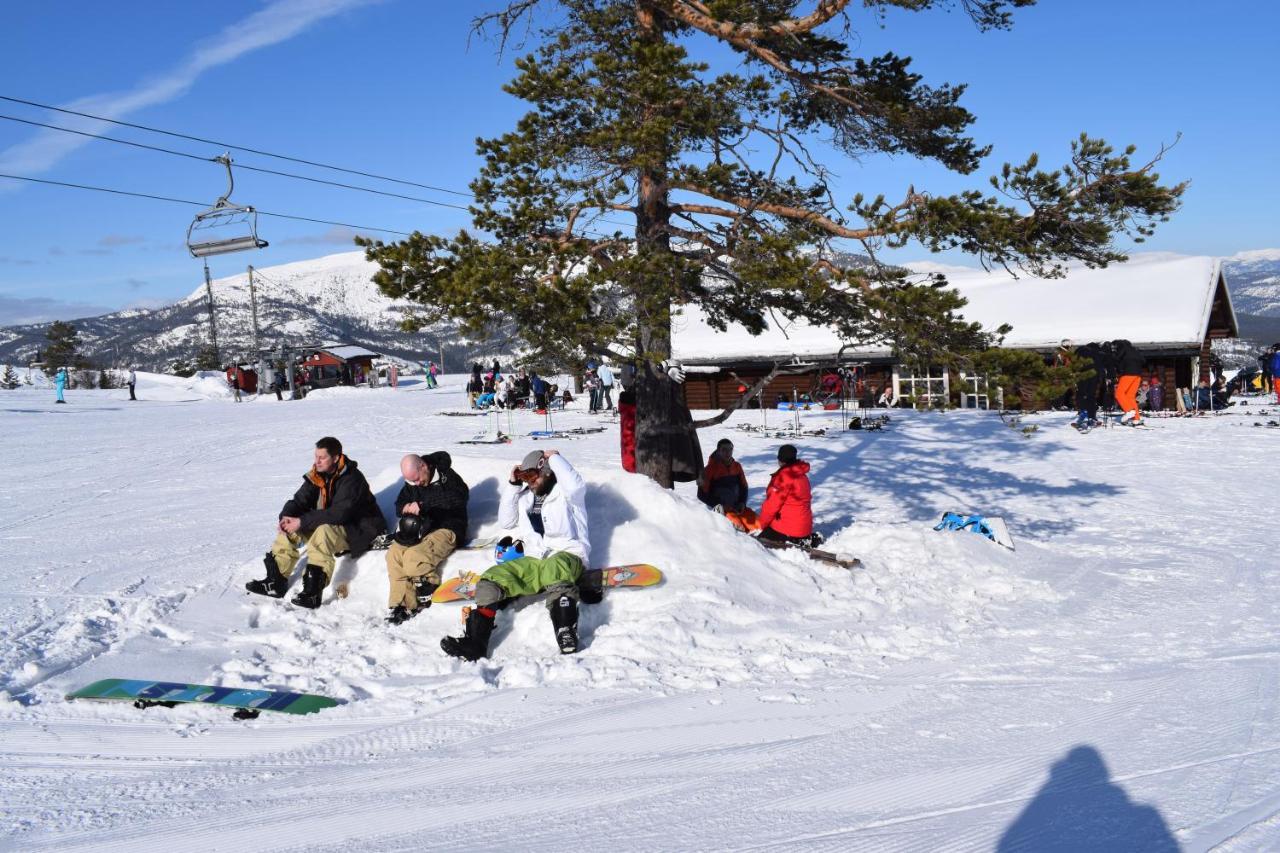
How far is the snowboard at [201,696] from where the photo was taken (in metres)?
5.03

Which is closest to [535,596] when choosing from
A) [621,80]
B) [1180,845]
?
[1180,845]

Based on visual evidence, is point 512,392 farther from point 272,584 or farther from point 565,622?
point 565,622

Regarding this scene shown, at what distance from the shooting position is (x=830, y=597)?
7.67 meters

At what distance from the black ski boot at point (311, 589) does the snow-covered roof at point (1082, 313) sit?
19.8m

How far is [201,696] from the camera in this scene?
16.7 feet

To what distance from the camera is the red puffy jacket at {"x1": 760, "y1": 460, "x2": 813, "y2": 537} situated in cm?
891

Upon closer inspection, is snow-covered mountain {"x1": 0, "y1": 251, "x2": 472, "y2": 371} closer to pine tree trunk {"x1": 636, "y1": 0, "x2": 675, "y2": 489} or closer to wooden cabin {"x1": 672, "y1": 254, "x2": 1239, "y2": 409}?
wooden cabin {"x1": 672, "y1": 254, "x2": 1239, "y2": 409}

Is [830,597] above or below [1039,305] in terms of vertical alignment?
below

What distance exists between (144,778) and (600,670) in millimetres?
2584

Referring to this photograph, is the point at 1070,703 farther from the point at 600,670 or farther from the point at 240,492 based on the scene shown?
the point at 240,492

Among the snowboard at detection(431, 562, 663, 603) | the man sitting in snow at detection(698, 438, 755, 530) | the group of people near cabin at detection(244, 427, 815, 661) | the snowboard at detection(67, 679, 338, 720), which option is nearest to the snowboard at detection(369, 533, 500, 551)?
the group of people near cabin at detection(244, 427, 815, 661)

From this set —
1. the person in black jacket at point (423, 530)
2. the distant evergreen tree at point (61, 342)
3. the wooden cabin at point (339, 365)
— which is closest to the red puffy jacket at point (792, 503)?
the person in black jacket at point (423, 530)

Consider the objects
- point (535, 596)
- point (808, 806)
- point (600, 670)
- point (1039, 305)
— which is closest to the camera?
point (808, 806)

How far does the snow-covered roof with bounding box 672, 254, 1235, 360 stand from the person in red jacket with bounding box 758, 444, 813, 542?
56.1ft
